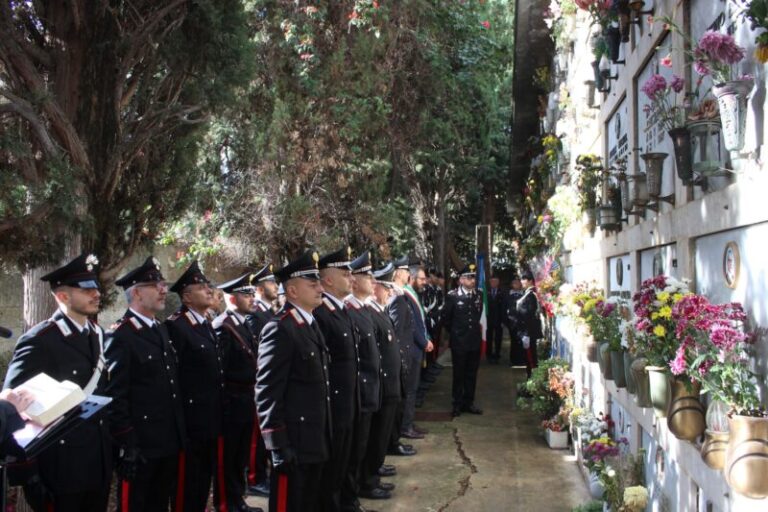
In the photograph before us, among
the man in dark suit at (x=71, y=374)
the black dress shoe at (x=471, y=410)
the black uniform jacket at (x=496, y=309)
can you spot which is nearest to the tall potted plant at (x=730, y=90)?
the man in dark suit at (x=71, y=374)

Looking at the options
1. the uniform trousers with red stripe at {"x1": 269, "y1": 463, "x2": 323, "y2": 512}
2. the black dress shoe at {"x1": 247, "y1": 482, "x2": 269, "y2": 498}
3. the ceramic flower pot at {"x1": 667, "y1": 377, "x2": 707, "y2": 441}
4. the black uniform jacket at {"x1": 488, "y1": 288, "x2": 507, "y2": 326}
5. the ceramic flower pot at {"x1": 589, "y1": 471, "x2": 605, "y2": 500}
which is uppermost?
the black uniform jacket at {"x1": 488, "y1": 288, "x2": 507, "y2": 326}

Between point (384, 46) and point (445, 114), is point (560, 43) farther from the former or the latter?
point (445, 114)

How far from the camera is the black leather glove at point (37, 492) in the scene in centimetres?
403

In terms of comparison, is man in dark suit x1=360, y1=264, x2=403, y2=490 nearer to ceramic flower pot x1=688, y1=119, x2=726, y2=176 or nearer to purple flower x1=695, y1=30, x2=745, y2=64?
ceramic flower pot x1=688, y1=119, x2=726, y2=176

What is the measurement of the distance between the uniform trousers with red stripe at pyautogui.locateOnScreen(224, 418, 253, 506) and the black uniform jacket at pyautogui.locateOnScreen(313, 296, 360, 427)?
1172mm

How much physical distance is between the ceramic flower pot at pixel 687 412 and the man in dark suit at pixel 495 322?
43.7ft

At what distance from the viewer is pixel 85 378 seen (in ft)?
14.6

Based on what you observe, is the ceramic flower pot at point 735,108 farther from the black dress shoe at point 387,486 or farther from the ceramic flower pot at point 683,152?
the black dress shoe at point 387,486

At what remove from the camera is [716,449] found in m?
2.97

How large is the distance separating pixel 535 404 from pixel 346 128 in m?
5.49

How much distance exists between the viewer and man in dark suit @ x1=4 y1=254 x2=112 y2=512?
4148 mm

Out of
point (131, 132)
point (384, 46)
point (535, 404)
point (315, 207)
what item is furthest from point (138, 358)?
point (384, 46)

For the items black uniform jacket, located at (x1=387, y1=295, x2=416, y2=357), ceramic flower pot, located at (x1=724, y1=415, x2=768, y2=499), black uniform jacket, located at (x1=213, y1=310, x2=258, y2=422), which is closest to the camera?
ceramic flower pot, located at (x1=724, y1=415, x2=768, y2=499)

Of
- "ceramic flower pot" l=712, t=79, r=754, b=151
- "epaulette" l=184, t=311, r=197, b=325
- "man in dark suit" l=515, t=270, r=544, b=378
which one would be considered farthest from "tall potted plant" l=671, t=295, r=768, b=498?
"man in dark suit" l=515, t=270, r=544, b=378
